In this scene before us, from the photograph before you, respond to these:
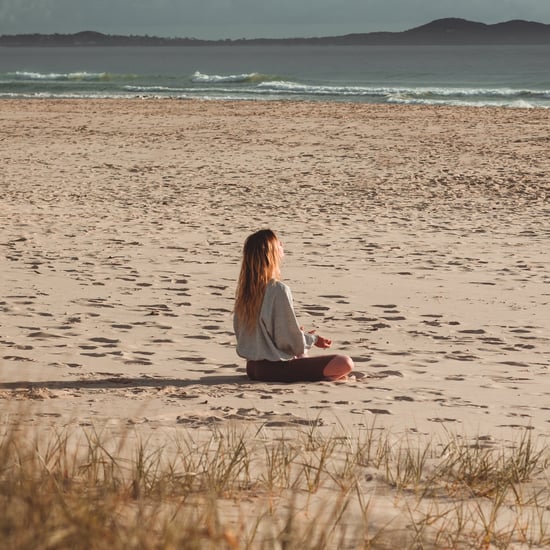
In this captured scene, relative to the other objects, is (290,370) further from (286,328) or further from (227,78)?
(227,78)

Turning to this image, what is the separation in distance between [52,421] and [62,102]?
1281 inches

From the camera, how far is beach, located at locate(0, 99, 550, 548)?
5.86 metres

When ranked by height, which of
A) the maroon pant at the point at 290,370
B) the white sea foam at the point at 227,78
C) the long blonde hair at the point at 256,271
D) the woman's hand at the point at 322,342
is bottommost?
the maroon pant at the point at 290,370

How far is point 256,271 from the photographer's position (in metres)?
6.27

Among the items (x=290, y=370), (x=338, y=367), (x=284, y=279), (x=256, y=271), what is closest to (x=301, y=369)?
(x=290, y=370)

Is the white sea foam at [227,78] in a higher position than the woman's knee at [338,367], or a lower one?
higher

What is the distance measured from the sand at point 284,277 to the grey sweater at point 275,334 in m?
0.21

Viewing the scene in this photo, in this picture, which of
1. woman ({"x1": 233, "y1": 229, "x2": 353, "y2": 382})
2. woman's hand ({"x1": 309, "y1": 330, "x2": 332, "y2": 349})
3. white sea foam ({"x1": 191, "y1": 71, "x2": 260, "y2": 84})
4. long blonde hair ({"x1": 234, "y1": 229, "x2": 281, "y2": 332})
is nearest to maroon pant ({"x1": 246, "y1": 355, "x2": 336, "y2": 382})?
woman ({"x1": 233, "y1": 229, "x2": 353, "y2": 382})

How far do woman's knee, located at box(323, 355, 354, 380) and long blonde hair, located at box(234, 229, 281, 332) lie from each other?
0.52 metres

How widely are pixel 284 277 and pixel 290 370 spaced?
345 cm

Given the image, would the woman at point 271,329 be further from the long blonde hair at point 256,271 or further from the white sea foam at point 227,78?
the white sea foam at point 227,78

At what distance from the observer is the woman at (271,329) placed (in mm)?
6258

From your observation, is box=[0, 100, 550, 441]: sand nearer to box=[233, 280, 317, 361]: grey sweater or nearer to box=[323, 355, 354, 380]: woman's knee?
box=[323, 355, 354, 380]: woman's knee

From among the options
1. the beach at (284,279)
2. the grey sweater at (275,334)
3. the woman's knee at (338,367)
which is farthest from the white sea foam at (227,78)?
the woman's knee at (338,367)
